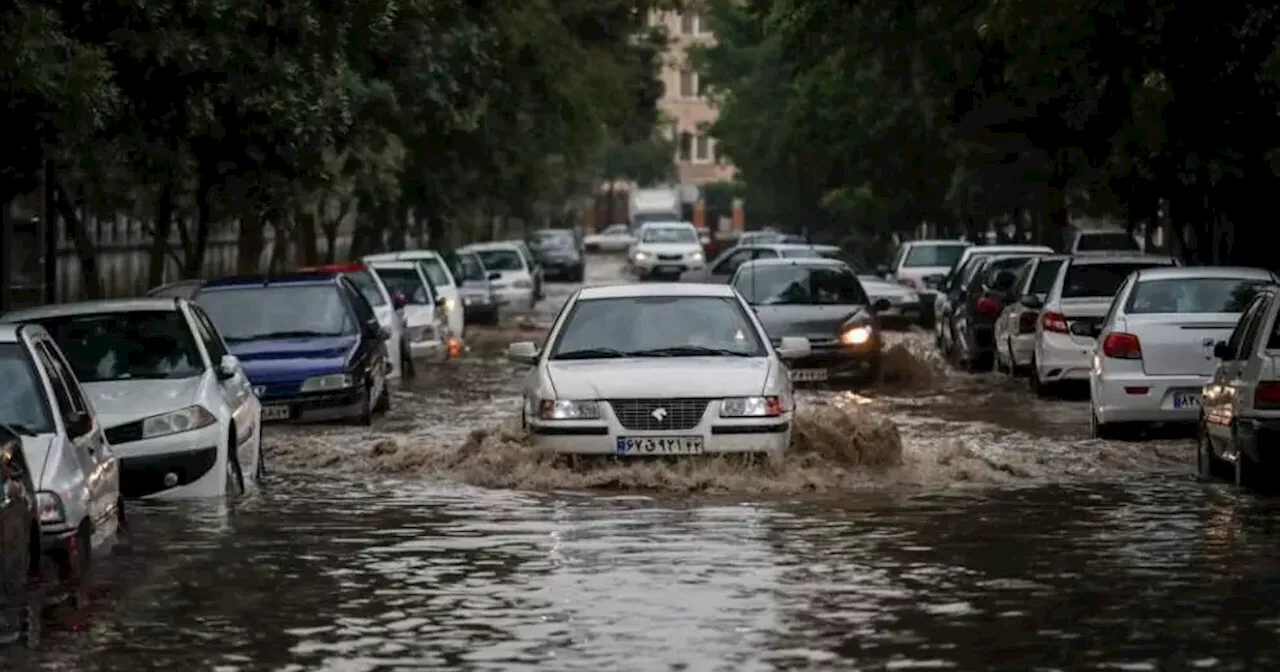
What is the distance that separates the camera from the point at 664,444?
19.6 metres

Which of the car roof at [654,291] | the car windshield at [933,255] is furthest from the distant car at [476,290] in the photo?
the car roof at [654,291]

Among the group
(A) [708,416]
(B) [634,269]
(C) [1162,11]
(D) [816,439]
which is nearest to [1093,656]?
(A) [708,416]

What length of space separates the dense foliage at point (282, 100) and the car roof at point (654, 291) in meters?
4.49

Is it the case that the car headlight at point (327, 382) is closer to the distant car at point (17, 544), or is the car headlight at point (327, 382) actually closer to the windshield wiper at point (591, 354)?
the windshield wiper at point (591, 354)

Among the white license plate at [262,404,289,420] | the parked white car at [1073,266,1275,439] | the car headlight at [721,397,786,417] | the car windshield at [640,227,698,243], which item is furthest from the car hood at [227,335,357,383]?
the car windshield at [640,227,698,243]

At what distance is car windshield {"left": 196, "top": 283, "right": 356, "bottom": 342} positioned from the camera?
2759cm

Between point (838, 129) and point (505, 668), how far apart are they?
179ft

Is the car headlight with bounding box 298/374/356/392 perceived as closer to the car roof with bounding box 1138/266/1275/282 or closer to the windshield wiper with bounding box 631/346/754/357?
the windshield wiper with bounding box 631/346/754/357

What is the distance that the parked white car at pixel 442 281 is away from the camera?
44219mm

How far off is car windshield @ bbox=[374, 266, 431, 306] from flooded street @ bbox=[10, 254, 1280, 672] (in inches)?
610

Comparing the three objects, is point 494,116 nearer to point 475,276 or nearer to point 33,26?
point 475,276

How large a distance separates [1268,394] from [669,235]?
69.3 m

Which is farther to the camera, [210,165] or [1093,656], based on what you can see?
[210,165]

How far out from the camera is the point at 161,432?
62.4 ft
